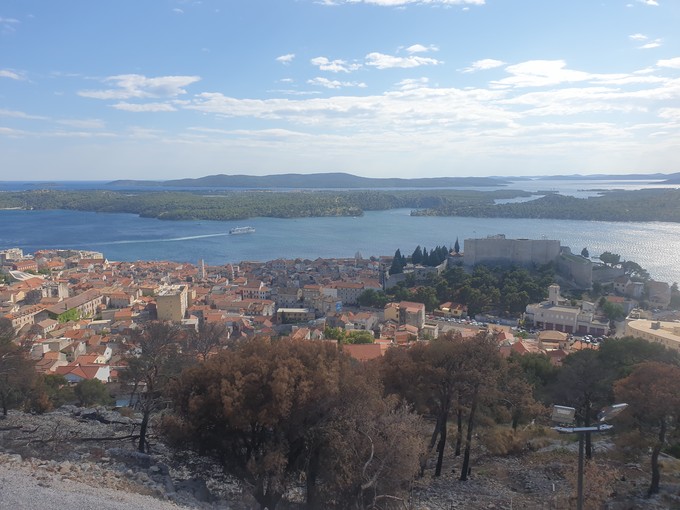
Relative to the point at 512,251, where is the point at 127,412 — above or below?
below

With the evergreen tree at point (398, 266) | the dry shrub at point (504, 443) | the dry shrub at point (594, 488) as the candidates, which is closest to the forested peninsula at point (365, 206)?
the evergreen tree at point (398, 266)

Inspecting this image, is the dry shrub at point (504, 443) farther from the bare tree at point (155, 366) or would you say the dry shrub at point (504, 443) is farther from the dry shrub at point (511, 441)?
the bare tree at point (155, 366)

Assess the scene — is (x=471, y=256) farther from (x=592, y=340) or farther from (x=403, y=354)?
(x=403, y=354)

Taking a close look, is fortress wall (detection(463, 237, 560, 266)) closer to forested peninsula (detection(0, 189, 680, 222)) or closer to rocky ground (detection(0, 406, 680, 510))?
rocky ground (detection(0, 406, 680, 510))

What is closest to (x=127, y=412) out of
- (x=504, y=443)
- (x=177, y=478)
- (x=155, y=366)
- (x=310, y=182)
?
(x=155, y=366)

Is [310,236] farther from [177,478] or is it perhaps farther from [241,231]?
[177,478]

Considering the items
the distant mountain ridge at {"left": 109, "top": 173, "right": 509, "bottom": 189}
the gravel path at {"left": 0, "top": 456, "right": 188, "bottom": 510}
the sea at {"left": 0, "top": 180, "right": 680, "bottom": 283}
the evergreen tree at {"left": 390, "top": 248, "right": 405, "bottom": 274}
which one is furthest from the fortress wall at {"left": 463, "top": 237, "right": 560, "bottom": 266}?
the distant mountain ridge at {"left": 109, "top": 173, "right": 509, "bottom": 189}
